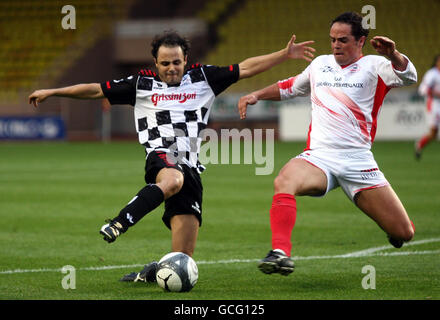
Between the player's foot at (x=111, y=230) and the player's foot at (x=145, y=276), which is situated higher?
the player's foot at (x=111, y=230)

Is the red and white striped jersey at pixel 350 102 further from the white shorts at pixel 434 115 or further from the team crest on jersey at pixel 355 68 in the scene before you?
the white shorts at pixel 434 115

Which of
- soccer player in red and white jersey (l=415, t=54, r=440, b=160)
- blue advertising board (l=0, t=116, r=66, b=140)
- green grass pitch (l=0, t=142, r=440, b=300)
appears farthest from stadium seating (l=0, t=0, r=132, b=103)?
green grass pitch (l=0, t=142, r=440, b=300)

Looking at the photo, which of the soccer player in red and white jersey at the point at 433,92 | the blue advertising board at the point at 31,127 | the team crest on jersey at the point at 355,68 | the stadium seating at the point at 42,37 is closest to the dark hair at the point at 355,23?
the team crest on jersey at the point at 355,68

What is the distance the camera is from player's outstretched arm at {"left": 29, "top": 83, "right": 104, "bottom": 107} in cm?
597

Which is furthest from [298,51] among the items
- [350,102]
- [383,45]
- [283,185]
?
[283,185]

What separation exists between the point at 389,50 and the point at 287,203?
4.19ft

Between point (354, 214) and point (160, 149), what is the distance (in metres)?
4.52

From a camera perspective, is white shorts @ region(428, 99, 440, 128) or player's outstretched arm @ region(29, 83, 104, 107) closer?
player's outstretched arm @ region(29, 83, 104, 107)

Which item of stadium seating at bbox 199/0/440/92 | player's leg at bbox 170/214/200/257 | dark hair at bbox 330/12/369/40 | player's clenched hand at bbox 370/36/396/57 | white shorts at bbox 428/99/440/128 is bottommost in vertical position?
player's leg at bbox 170/214/200/257

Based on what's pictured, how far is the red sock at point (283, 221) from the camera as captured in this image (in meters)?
5.20

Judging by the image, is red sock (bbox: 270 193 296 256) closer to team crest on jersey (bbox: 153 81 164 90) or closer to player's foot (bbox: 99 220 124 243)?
player's foot (bbox: 99 220 124 243)

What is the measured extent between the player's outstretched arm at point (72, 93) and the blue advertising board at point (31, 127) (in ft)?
78.3

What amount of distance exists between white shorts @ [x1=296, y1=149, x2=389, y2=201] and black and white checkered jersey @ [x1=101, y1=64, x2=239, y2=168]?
88 cm

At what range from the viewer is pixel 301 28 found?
30062 mm
